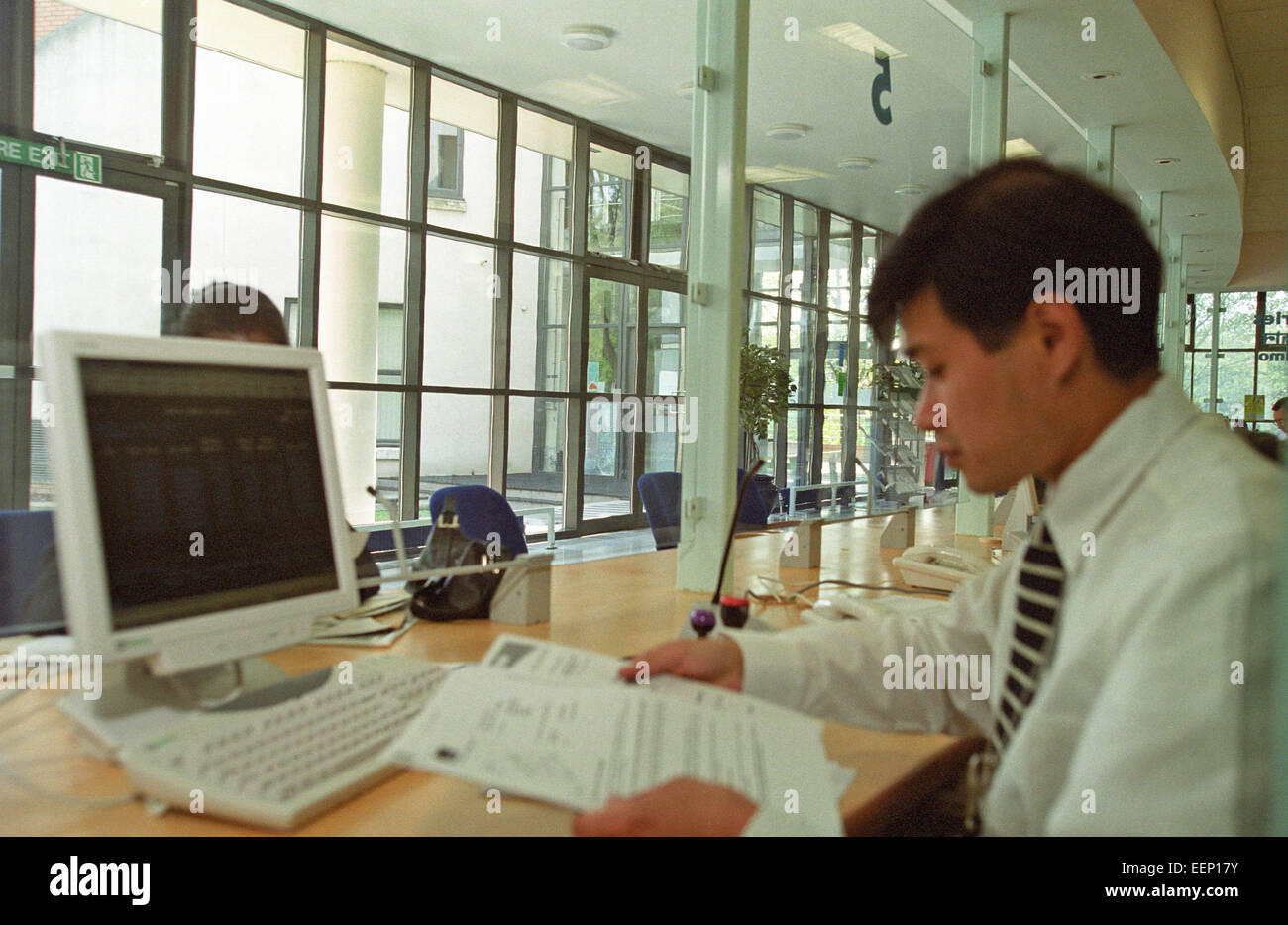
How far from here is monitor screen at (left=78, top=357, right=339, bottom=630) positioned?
1.01 m

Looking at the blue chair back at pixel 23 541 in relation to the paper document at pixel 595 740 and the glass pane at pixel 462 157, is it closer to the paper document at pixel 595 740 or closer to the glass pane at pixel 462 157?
the paper document at pixel 595 740

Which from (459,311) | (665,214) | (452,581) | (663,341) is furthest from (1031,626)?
(665,214)

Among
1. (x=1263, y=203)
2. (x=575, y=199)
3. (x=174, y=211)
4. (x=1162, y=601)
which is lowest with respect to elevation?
(x=1162, y=601)

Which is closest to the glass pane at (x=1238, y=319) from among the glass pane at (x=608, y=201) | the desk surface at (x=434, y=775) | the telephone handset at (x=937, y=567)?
the glass pane at (x=608, y=201)

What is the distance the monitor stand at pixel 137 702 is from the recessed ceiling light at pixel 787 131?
6161mm

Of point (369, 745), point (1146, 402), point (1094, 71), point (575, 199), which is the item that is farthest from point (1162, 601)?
point (575, 199)

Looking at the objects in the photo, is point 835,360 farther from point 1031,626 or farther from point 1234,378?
point 1031,626

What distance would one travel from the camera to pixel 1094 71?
460cm

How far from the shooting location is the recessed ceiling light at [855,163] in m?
7.21

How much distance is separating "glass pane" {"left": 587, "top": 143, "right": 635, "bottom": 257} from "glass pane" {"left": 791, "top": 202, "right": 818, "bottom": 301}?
5.25ft

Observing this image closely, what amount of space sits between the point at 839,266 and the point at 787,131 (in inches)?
78.7

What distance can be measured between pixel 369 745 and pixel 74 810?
0.91ft

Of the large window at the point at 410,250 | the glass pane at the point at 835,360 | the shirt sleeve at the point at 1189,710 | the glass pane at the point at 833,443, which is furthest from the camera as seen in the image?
the glass pane at the point at 835,360
